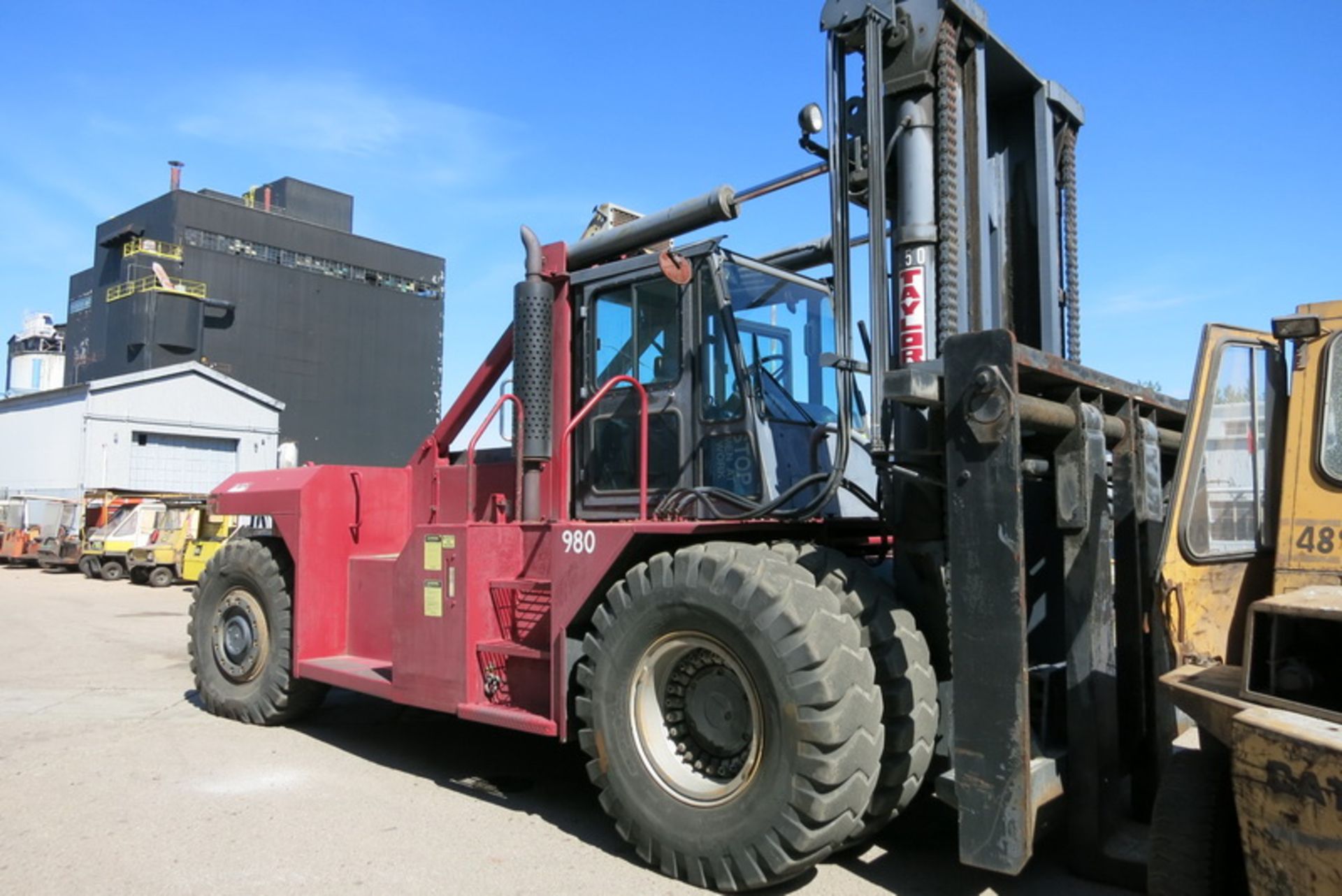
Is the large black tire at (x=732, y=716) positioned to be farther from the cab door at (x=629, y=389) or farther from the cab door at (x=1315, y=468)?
the cab door at (x=1315, y=468)

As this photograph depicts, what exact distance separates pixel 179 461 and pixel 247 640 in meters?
30.7

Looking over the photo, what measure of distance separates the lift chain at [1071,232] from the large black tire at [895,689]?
232 centimetres

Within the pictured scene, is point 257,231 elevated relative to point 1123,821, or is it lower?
elevated

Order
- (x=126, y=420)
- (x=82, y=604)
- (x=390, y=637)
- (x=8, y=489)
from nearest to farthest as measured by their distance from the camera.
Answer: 1. (x=390, y=637)
2. (x=82, y=604)
3. (x=126, y=420)
4. (x=8, y=489)

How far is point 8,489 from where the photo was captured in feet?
117

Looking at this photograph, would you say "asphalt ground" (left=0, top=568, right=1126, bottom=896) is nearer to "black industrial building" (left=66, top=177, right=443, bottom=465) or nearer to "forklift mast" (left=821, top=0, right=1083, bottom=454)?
"forklift mast" (left=821, top=0, right=1083, bottom=454)

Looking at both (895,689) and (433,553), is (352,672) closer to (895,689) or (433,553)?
(433,553)

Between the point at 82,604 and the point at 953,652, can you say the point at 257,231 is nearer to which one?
the point at 82,604

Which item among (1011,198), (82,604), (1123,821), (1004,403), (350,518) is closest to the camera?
(1004,403)

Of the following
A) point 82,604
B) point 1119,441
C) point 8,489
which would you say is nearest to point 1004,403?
point 1119,441

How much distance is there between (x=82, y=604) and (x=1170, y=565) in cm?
2005

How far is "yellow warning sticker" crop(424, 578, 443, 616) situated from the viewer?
19.9 feet

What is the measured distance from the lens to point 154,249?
45000 mm

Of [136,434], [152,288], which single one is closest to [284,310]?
[152,288]
